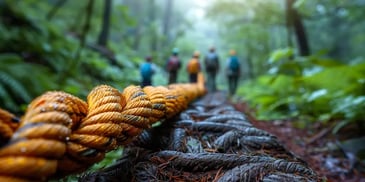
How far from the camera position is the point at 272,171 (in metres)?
1.38

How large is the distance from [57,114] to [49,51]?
894 cm

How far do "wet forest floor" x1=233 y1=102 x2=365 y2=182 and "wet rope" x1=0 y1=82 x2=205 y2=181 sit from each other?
5.71 feet

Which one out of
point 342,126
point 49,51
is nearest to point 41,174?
point 342,126

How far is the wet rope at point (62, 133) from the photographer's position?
897 mm

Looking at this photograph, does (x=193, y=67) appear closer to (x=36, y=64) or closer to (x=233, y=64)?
(x=233, y=64)

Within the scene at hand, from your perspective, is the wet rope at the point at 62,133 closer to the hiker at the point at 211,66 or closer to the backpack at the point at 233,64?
the hiker at the point at 211,66

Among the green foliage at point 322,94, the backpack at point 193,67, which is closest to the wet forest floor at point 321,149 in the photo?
the green foliage at point 322,94

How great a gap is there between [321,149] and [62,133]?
4.16m

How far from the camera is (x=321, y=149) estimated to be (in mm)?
4301

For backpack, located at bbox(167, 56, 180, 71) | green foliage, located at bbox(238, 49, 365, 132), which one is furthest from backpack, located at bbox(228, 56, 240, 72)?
green foliage, located at bbox(238, 49, 365, 132)

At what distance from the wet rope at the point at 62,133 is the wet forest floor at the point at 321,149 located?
174cm

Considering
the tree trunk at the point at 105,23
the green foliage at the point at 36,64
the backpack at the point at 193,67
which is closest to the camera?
the green foliage at the point at 36,64

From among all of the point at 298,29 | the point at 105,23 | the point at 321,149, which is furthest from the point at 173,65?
the point at 321,149

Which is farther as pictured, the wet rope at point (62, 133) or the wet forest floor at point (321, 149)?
the wet forest floor at point (321, 149)
